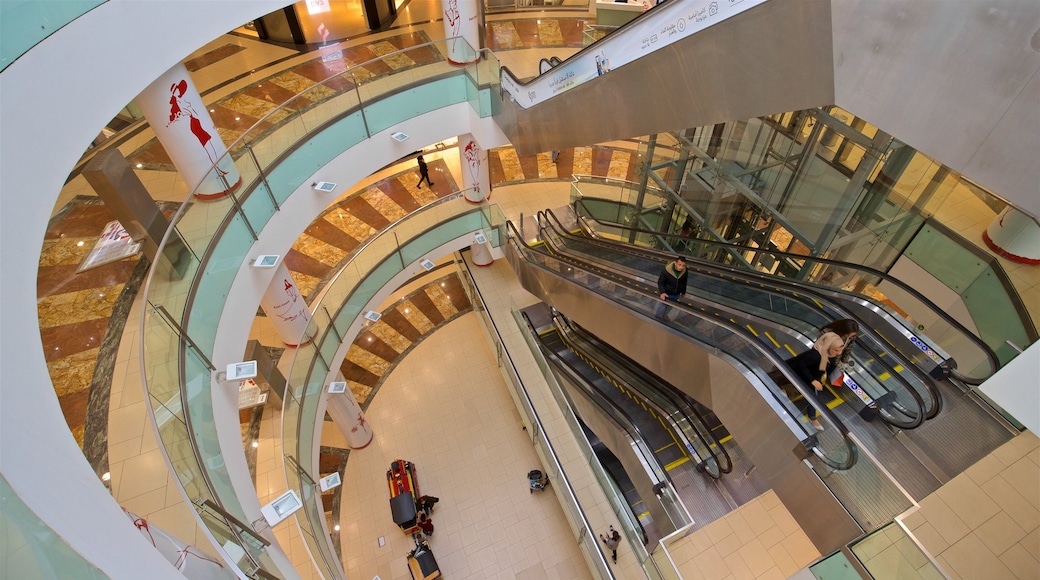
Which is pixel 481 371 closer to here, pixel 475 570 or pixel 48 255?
pixel 475 570

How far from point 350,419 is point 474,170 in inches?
242

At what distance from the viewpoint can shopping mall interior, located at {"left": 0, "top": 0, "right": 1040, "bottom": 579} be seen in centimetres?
302

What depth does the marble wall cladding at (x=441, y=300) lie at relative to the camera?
13.9 meters

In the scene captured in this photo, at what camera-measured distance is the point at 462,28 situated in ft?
29.8

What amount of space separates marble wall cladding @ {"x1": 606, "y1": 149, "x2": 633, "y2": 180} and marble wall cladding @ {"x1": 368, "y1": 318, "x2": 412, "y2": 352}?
7.32m

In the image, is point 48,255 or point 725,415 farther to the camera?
point 725,415

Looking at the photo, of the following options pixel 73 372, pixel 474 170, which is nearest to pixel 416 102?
pixel 474 170

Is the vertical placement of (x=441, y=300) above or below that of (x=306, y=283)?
above

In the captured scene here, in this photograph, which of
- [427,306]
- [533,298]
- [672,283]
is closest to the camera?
[672,283]

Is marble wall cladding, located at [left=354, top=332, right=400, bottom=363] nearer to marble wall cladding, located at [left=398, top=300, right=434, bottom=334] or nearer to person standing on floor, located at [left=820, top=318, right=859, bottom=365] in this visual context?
marble wall cladding, located at [left=398, top=300, right=434, bottom=334]

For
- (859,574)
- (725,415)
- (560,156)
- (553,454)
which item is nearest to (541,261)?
(553,454)

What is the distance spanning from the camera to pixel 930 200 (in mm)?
5996

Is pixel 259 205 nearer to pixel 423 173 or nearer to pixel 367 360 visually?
pixel 423 173

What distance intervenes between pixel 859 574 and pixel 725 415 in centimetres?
213
